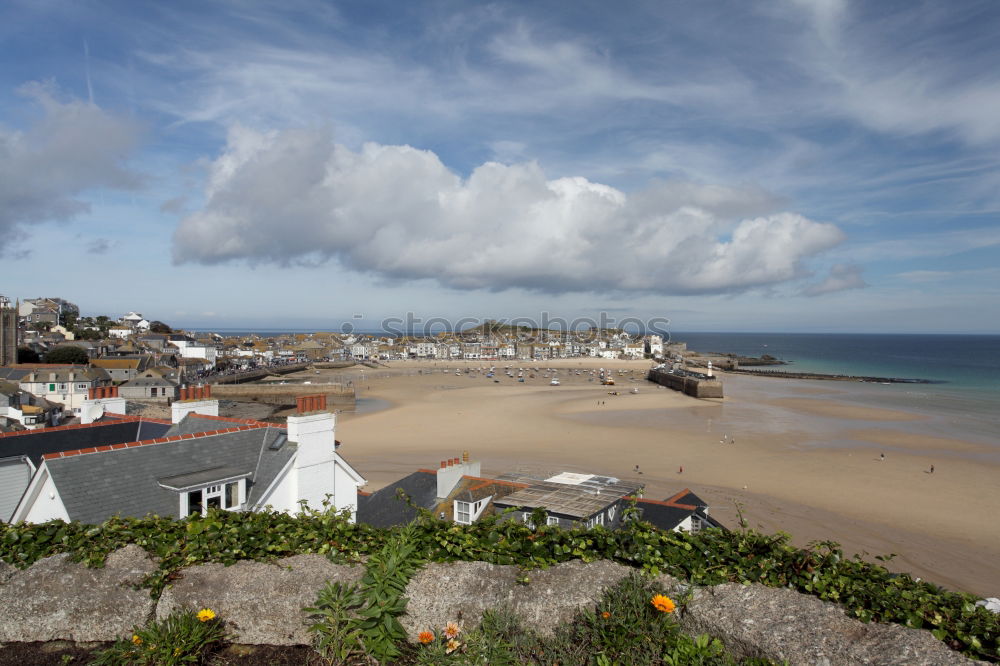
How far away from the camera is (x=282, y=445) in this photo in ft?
32.3

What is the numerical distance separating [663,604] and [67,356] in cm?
7098

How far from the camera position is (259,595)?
3.74 m

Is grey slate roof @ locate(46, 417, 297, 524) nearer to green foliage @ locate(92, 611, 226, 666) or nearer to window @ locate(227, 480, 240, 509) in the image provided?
window @ locate(227, 480, 240, 509)

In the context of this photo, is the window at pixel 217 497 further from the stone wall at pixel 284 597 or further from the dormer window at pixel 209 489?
the stone wall at pixel 284 597

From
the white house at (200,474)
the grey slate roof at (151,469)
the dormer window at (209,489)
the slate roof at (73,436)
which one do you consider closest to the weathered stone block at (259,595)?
the white house at (200,474)

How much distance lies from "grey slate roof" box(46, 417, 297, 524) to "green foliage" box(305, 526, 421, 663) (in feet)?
17.4

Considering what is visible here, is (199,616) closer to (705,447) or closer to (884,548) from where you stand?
(884,548)

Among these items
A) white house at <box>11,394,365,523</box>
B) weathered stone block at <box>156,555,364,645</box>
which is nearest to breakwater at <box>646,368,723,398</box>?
white house at <box>11,394,365,523</box>

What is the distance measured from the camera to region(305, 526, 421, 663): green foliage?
3.39m

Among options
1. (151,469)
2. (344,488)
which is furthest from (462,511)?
(151,469)

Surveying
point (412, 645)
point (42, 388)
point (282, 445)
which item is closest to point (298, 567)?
point (412, 645)

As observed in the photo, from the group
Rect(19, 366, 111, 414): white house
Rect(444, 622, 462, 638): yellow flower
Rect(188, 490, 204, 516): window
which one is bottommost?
Rect(19, 366, 111, 414): white house

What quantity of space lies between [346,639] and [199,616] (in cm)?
93

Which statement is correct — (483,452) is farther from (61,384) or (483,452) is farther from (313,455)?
(61,384)
